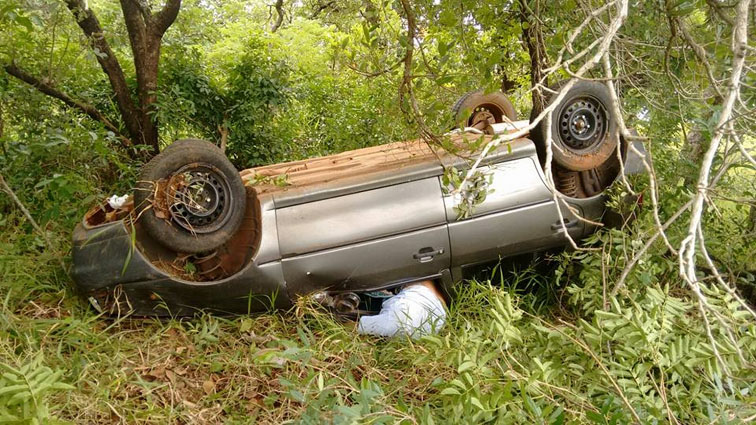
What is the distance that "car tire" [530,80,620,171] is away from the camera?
3.48 metres

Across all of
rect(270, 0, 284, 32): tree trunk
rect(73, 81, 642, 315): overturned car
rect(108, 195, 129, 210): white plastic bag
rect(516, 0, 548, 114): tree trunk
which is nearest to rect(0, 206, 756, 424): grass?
rect(73, 81, 642, 315): overturned car

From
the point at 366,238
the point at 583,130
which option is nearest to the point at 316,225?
the point at 366,238

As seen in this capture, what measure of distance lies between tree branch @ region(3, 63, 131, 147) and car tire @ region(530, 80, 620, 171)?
3.57 m

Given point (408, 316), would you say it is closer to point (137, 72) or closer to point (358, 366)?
point (358, 366)

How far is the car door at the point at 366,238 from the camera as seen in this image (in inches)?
123

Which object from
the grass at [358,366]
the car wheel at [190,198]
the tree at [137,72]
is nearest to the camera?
the grass at [358,366]

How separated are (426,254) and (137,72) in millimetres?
3257

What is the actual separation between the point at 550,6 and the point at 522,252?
1612 mm

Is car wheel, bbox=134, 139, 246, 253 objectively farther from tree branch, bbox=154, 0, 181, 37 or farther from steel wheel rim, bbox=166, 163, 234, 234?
tree branch, bbox=154, 0, 181, 37

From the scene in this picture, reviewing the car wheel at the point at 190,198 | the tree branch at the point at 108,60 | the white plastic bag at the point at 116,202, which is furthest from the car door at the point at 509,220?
the tree branch at the point at 108,60

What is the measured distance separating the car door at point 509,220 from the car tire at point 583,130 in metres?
0.20

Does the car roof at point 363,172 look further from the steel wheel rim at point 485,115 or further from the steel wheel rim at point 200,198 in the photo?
the steel wheel rim at point 485,115

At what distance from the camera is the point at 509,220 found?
337cm

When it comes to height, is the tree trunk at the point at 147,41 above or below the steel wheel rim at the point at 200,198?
above
